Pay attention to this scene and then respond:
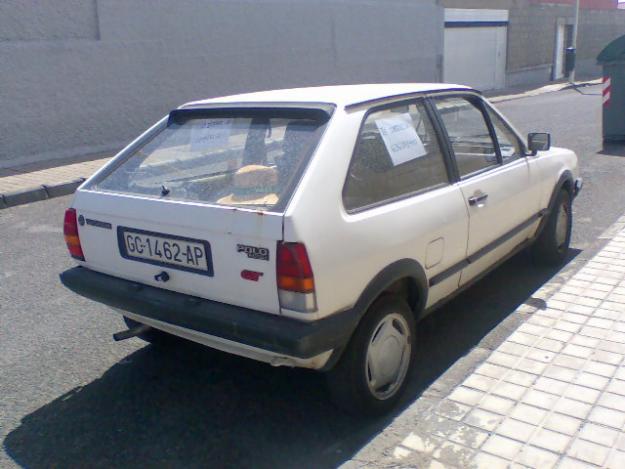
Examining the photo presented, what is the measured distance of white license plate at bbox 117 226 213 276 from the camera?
9.79 ft

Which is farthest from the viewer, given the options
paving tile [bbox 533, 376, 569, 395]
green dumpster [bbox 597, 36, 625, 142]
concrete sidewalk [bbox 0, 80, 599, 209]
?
green dumpster [bbox 597, 36, 625, 142]

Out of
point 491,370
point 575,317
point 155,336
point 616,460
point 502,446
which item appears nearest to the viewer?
point 616,460

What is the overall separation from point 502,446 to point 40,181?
800 centimetres

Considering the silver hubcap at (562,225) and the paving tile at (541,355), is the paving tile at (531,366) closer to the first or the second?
the paving tile at (541,355)

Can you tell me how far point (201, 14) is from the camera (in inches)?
510

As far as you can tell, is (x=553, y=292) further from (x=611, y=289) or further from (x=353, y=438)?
(x=353, y=438)

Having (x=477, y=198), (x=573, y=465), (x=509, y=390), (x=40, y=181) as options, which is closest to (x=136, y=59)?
(x=40, y=181)

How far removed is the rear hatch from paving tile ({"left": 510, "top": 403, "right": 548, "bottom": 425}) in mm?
1347

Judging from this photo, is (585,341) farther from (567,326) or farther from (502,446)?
(502,446)

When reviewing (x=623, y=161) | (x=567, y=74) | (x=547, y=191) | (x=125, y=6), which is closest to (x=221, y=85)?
(x=125, y=6)

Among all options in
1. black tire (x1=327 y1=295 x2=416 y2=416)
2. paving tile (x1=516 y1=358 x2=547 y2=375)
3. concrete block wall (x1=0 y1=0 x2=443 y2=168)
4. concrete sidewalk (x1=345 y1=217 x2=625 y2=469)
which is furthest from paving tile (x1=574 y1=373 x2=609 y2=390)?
concrete block wall (x1=0 y1=0 x2=443 y2=168)

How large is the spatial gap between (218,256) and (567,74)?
1182 inches

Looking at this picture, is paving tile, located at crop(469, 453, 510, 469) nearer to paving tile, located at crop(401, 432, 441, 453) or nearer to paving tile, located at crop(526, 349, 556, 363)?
paving tile, located at crop(401, 432, 441, 453)

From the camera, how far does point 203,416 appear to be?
329 cm
